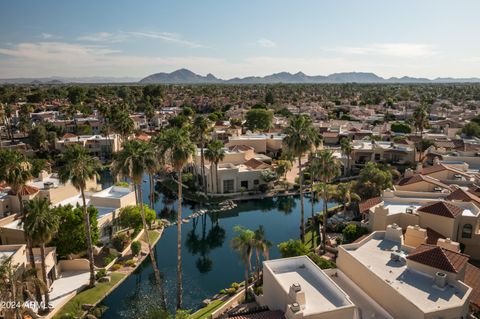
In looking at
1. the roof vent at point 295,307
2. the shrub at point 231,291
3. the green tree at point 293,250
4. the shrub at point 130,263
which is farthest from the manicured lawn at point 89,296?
the roof vent at point 295,307

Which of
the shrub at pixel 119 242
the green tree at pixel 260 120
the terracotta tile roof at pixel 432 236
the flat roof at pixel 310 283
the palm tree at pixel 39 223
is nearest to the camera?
the flat roof at pixel 310 283

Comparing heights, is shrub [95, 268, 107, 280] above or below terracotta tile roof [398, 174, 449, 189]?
below

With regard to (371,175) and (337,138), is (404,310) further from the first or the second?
(337,138)

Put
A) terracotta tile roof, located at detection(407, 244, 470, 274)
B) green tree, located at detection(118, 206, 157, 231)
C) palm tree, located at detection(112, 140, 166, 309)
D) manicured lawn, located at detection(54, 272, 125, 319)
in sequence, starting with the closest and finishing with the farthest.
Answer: terracotta tile roof, located at detection(407, 244, 470, 274), palm tree, located at detection(112, 140, 166, 309), manicured lawn, located at detection(54, 272, 125, 319), green tree, located at detection(118, 206, 157, 231)

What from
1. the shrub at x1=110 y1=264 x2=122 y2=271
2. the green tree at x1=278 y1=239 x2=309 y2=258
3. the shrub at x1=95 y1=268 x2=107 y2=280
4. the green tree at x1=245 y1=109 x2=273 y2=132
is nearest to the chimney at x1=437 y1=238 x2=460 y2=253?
the green tree at x1=278 y1=239 x2=309 y2=258

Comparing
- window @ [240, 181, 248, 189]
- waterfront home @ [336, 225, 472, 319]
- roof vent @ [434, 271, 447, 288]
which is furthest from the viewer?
window @ [240, 181, 248, 189]

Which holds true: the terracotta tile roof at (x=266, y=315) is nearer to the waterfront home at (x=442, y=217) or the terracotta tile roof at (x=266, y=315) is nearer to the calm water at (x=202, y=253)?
the calm water at (x=202, y=253)

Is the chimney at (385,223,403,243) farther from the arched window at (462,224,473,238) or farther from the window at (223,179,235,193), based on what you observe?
the window at (223,179,235,193)
